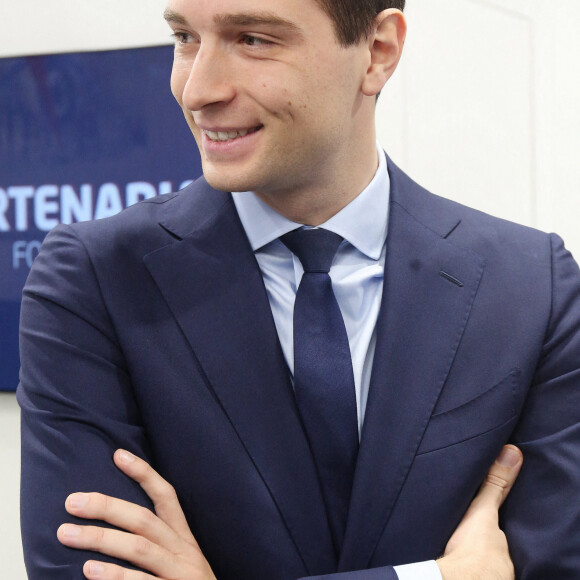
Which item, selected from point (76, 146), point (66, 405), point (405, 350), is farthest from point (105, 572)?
point (76, 146)

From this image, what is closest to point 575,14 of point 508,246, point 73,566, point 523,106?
point 523,106

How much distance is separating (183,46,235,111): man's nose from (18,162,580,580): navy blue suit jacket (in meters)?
0.22

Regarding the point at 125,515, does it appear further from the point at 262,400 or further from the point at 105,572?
the point at 262,400

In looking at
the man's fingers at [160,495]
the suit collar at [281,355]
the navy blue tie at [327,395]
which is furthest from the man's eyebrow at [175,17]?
the man's fingers at [160,495]

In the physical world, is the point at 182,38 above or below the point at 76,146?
above

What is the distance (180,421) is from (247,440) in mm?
103

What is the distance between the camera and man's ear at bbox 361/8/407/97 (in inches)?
52.1

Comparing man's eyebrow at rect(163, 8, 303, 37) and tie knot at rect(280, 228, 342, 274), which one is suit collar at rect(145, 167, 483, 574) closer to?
tie knot at rect(280, 228, 342, 274)

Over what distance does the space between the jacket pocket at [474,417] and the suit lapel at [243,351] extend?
198 mm

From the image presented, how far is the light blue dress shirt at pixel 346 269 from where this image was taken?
1.30 m

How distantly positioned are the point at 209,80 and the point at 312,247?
0.31 metres

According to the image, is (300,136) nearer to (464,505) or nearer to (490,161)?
(464,505)

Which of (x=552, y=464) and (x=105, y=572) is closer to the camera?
(x=105, y=572)

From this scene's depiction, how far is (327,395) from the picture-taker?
4.05 feet
